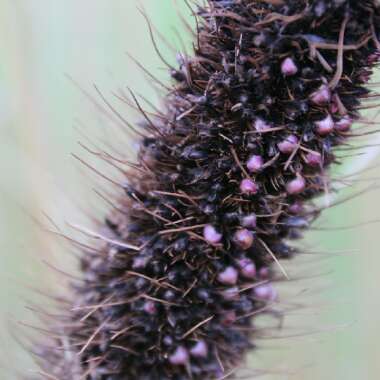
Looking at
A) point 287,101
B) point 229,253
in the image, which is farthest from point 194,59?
point 229,253

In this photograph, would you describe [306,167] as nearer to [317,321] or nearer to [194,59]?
[194,59]

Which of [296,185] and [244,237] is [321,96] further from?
[244,237]

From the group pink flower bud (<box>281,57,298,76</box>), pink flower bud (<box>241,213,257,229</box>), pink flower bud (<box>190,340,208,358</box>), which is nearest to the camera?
pink flower bud (<box>281,57,298,76</box>)

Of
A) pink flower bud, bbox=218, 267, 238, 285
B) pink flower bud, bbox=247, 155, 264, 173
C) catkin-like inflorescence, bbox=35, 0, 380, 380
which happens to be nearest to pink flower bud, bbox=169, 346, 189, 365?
catkin-like inflorescence, bbox=35, 0, 380, 380

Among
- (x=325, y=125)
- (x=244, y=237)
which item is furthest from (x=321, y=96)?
(x=244, y=237)

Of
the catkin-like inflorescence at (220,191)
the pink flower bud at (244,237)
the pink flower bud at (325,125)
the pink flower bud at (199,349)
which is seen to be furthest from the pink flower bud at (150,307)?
the pink flower bud at (325,125)

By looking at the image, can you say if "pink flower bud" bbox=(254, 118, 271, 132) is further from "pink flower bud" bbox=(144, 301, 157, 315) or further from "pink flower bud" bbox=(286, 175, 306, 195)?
"pink flower bud" bbox=(144, 301, 157, 315)

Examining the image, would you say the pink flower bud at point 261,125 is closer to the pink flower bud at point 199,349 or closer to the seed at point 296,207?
the seed at point 296,207
